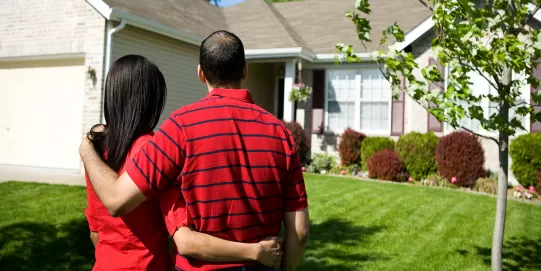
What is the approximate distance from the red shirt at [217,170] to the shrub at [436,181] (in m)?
9.63

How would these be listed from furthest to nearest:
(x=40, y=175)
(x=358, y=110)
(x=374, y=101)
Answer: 1. (x=358, y=110)
2. (x=374, y=101)
3. (x=40, y=175)

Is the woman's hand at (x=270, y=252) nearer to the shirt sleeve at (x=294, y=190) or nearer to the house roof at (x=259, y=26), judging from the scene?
the shirt sleeve at (x=294, y=190)

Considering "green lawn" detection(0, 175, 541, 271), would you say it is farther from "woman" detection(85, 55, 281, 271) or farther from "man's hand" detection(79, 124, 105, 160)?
"man's hand" detection(79, 124, 105, 160)

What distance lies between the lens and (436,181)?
34.9 feet

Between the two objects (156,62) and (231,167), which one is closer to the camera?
A: (231,167)

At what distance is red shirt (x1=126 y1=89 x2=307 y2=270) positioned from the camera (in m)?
1.63

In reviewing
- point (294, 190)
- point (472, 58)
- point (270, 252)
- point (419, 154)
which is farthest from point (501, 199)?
point (419, 154)

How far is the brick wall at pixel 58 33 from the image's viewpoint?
Answer: 9773mm

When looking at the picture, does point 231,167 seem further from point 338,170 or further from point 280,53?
point 280,53

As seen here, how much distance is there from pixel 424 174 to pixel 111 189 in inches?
407

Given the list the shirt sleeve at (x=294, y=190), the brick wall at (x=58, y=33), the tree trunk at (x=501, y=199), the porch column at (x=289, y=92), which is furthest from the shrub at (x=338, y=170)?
the shirt sleeve at (x=294, y=190)

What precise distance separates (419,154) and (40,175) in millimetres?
8665

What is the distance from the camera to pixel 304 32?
15.3 m

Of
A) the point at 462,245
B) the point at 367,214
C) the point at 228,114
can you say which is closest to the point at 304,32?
the point at 367,214
